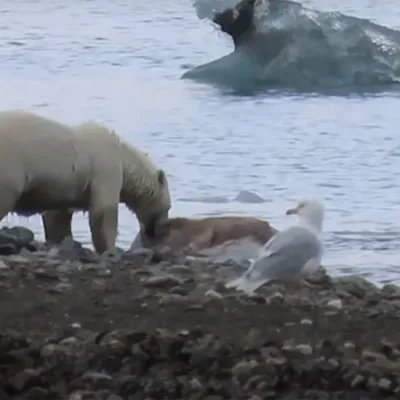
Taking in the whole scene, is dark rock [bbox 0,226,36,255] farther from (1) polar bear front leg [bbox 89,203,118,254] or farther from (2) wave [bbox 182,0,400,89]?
(2) wave [bbox 182,0,400,89]

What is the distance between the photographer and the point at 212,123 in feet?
38.1

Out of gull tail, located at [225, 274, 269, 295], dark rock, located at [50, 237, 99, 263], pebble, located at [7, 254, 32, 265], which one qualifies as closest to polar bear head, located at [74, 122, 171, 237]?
dark rock, located at [50, 237, 99, 263]

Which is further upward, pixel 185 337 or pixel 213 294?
pixel 185 337

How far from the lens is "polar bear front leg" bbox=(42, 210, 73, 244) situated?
20.6ft

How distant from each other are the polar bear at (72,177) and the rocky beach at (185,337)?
0.70 metres

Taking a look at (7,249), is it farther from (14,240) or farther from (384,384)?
(384,384)

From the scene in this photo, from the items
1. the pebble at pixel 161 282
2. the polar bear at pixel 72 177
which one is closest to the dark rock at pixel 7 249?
the polar bear at pixel 72 177

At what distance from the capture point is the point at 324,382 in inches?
135

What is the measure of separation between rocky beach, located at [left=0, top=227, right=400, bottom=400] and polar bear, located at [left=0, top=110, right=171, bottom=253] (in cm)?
70

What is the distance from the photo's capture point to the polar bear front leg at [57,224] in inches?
247

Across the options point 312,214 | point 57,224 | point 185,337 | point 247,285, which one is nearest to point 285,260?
point 247,285

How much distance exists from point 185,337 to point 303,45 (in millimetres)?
8777

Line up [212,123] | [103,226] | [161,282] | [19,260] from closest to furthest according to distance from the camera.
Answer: [161,282] < [19,260] < [103,226] < [212,123]

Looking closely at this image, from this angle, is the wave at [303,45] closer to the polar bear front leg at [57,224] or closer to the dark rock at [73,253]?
the polar bear front leg at [57,224]
